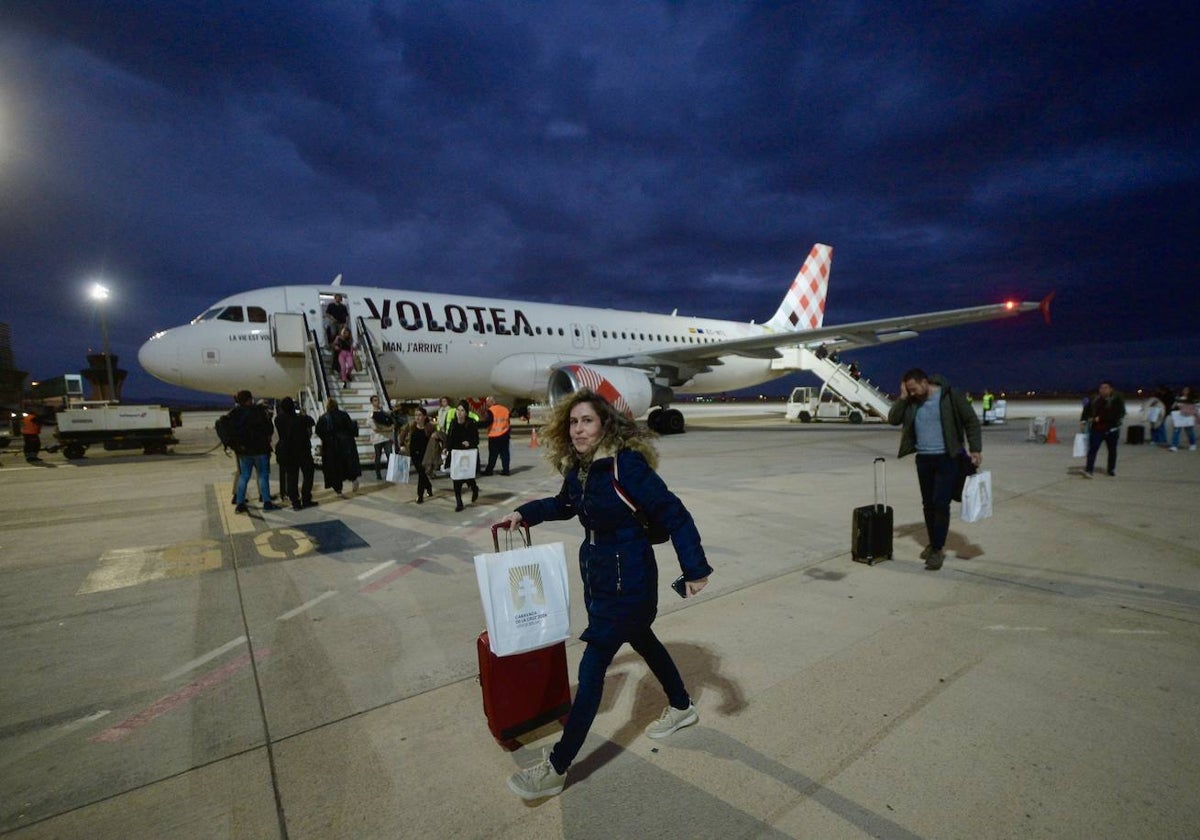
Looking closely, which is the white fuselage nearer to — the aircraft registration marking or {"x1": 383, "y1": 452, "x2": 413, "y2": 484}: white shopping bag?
{"x1": 383, "y1": 452, "x2": 413, "y2": 484}: white shopping bag

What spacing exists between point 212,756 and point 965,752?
3.22 m

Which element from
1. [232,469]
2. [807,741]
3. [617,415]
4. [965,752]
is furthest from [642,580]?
[232,469]

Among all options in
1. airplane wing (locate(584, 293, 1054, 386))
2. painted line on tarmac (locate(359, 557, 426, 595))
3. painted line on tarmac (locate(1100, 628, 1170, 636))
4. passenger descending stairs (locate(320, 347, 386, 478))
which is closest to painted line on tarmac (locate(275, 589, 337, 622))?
painted line on tarmac (locate(359, 557, 426, 595))

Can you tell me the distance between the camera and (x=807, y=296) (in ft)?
81.9

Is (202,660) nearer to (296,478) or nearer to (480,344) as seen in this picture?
(296,478)

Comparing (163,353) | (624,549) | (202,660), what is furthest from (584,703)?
(163,353)

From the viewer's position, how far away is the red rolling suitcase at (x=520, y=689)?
224 centimetres

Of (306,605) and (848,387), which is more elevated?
(848,387)

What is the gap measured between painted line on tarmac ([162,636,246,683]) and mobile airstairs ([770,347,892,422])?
20661 millimetres

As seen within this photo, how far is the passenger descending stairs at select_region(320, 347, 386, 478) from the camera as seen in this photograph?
10719 mm

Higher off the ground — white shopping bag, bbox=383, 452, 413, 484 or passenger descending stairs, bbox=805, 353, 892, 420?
passenger descending stairs, bbox=805, 353, 892, 420

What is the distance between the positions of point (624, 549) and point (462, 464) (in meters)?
5.17

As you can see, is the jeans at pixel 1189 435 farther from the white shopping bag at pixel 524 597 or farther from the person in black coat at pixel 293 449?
the person in black coat at pixel 293 449

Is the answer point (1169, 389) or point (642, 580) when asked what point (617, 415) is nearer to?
point (642, 580)
